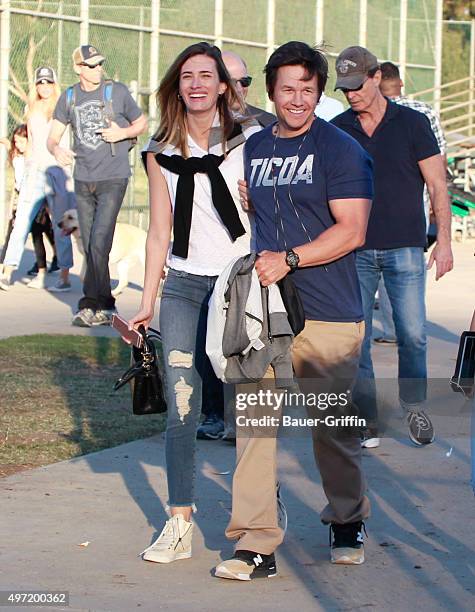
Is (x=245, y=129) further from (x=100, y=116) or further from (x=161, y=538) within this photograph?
(x=100, y=116)

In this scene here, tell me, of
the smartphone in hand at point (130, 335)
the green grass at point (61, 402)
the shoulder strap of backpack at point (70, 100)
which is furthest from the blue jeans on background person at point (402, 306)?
the shoulder strap of backpack at point (70, 100)

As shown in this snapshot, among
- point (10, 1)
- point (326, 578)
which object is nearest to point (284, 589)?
point (326, 578)

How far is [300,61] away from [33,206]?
9.53m

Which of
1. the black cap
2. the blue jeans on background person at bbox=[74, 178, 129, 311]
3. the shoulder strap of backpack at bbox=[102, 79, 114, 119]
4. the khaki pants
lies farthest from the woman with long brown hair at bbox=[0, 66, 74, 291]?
the khaki pants

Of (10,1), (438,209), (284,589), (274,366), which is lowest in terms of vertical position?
(284,589)

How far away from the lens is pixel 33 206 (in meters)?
14.5

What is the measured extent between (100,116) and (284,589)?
7.40 m

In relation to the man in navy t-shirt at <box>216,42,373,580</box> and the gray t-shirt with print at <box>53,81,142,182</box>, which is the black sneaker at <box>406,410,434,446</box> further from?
the gray t-shirt with print at <box>53,81,142,182</box>

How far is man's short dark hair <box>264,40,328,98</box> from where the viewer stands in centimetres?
522

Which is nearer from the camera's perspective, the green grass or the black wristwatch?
the black wristwatch

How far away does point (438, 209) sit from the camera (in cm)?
762

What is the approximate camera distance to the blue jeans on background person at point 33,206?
1429 centimetres

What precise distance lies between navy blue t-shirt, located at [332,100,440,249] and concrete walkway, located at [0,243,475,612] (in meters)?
1.16

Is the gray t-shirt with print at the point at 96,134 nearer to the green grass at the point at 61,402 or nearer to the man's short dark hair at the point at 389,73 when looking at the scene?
the green grass at the point at 61,402
